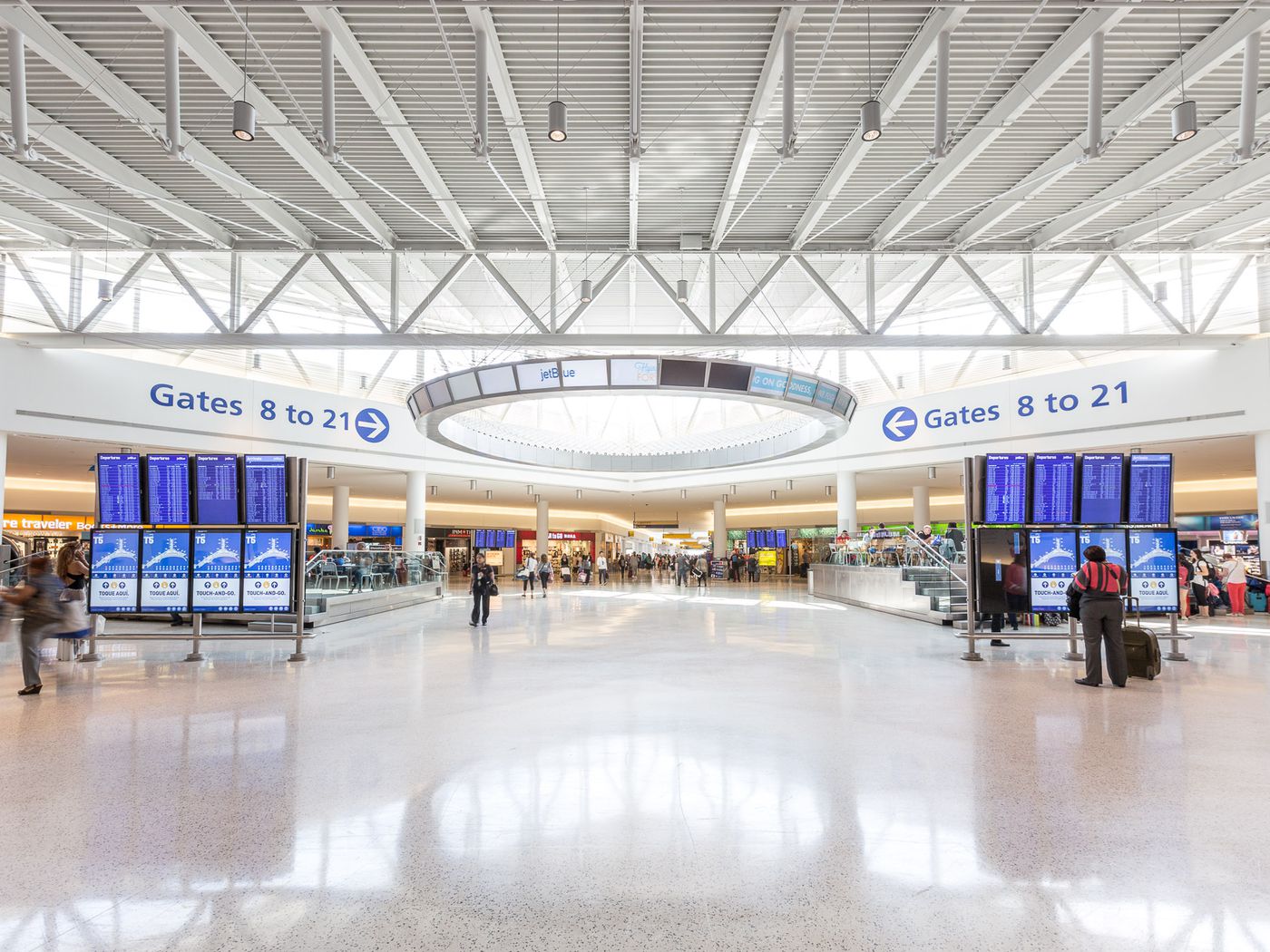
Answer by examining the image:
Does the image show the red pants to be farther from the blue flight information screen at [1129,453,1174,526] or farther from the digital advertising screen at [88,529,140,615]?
the digital advertising screen at [88,529,140,615]

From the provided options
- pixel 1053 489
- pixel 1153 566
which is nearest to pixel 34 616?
pixel 1053 489

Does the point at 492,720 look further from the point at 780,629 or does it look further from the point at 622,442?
the point at 622,442

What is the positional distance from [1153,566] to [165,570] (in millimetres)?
16155

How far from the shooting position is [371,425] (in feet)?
87.5

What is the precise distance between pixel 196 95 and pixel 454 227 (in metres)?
4.49

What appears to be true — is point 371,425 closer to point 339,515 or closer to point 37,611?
point 339,515

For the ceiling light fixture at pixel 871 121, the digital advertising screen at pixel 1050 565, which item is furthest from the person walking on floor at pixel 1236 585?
the ceiling light fixture at pixel 871 121

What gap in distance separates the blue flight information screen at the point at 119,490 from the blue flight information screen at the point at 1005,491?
1407 centimetres

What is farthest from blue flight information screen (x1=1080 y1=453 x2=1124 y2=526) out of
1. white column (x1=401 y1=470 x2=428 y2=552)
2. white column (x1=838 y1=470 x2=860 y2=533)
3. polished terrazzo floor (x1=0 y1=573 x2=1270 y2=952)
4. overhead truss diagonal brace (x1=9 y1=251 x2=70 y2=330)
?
white column (x1=401 y1=470 x2=428 y2=552)

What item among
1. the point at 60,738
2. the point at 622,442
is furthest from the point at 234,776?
the point at 622,442

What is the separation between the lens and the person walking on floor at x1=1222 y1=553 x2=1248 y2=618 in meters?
18.7

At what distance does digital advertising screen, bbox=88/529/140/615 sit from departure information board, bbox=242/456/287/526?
1817mm

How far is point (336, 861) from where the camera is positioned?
384 cm

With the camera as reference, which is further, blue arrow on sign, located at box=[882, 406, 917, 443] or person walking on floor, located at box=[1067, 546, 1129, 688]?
blue arrow on sign, located at box=[882, 406, 917, 443]
